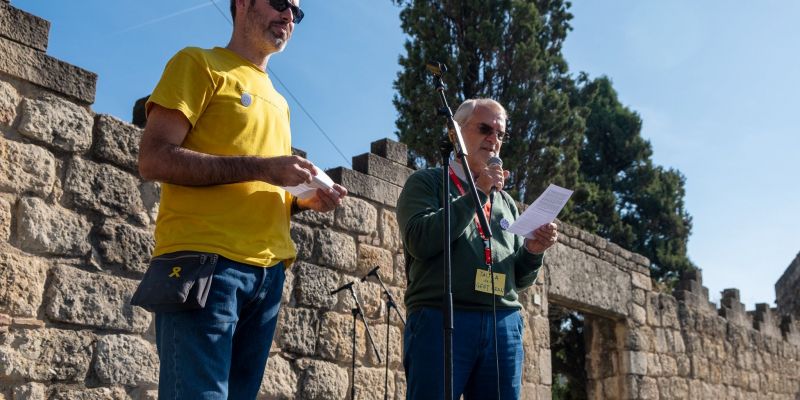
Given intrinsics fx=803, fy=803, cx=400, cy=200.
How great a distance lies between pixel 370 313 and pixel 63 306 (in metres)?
1.94

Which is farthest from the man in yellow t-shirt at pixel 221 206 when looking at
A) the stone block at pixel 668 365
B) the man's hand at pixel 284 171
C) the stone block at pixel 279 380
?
the stone block at pixel 668 365

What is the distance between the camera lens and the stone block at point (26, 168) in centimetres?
310

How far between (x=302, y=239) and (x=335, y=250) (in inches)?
10.7

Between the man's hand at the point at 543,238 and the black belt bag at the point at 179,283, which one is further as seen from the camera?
the man's hand at the point at 543,238

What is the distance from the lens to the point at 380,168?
5055mm

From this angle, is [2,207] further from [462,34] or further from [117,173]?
[462,34]

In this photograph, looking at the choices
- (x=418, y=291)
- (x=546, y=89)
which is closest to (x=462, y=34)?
(x=546, y=89)

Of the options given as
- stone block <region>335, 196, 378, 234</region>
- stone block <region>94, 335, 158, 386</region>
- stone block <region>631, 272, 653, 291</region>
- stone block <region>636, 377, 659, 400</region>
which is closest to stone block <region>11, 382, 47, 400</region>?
stone block <region>94, 335, 158, 386</region>

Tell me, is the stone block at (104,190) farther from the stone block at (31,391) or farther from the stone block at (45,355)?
the stone block at (31,391)

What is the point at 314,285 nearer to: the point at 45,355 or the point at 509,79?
the point at 45,355

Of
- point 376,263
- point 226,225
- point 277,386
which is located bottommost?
point 277,386

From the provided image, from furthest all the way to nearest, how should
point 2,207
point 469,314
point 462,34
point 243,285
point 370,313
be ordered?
point 462,34, point 370,313, point 2,207, point 469,314, point 243,285

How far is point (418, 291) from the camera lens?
2.77m

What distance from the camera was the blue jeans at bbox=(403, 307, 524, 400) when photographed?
2613 millimetres
